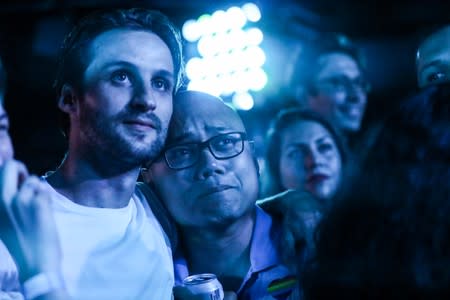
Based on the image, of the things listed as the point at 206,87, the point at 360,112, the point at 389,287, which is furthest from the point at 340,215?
the point at 206,87

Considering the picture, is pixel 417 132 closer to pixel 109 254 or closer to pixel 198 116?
pixel 198 116

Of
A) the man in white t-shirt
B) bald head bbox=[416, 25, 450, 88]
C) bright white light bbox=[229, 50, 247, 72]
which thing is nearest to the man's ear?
the man in white t-shirt

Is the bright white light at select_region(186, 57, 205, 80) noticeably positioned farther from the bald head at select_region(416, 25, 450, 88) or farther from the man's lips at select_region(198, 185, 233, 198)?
the man's lips at select_region(198, 185, 233, 198)

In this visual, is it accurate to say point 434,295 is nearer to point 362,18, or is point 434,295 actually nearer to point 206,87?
point 206,87

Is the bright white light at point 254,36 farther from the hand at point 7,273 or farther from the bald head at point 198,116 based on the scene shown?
the hand at point 7,273

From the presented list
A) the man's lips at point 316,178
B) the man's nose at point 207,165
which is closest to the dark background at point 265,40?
the man's lips at point 316,178

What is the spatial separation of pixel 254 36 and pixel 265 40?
0.25 m

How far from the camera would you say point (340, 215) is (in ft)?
4.99

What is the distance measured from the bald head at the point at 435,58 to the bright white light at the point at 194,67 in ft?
12.8

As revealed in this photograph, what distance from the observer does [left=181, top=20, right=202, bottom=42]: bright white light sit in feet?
18.4

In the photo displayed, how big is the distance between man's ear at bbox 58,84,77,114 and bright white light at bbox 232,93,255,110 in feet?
14.3

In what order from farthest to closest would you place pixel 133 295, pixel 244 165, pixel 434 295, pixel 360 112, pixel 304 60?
pixel 304 60
pixel 360 112
pixel 244 165
pixel 133 295
pixel 434 295

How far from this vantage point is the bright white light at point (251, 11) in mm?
5685

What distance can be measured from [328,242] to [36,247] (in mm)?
833
